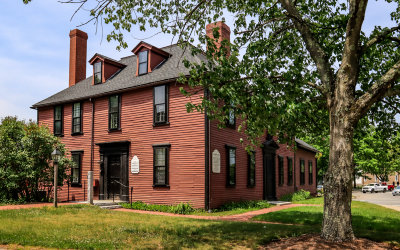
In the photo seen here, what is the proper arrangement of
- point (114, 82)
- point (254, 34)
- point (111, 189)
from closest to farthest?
point (254, 34) → point (111, 189) → point (114, 82)

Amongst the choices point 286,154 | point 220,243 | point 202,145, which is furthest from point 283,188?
point 220,243

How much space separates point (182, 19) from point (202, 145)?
23.6ft

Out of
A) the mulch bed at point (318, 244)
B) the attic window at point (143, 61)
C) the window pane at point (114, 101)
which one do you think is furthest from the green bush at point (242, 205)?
the attic window at point (143, 61)

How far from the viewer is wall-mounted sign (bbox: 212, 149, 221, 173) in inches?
655

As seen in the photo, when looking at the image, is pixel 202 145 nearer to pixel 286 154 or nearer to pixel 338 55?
pixel 338 55

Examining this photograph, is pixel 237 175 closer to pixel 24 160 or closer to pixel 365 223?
pixel 365 223

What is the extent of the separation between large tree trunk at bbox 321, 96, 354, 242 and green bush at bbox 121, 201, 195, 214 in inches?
335

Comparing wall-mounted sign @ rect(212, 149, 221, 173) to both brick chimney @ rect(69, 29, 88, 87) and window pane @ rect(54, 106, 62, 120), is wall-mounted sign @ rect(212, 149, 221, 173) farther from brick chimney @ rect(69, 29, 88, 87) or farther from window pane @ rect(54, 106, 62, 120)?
brick chimney @ rect(69, 29, 88, 87)

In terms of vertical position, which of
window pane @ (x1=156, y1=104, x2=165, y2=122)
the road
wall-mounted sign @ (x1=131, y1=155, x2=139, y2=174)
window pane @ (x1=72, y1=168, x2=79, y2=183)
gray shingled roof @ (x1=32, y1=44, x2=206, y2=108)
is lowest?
the road

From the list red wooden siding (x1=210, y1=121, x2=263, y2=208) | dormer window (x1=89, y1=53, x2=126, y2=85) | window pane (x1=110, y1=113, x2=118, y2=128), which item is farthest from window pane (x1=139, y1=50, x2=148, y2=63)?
red wooden siding (x1=210, y1=121, x2=263, y2=208)

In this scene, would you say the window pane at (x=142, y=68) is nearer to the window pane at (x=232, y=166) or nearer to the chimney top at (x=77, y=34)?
the window pane at (x=232, y=166)

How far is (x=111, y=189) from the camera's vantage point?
19.5 metres

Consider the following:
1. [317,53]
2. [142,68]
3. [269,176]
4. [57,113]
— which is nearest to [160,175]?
[142,68]

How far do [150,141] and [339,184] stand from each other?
11394 mm
